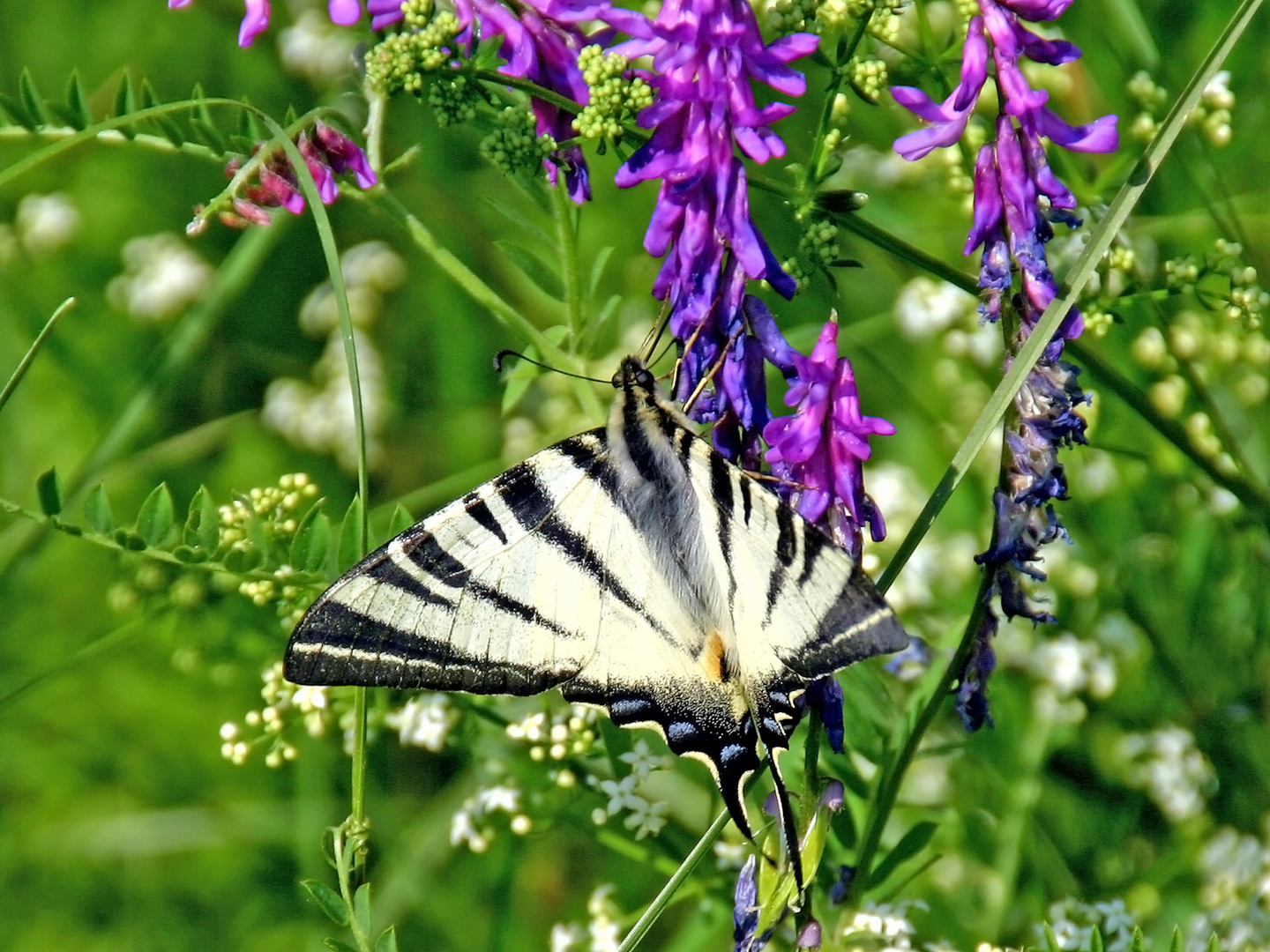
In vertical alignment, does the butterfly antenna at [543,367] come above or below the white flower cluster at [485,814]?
above

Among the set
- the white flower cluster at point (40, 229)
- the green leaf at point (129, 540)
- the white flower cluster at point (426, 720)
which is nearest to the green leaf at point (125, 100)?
the green leaf at point (129, 540)

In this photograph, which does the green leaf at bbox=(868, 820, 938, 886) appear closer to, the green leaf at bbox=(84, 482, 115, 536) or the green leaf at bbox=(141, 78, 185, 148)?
the green leaf at bbox=(84, 482, 115, 536)

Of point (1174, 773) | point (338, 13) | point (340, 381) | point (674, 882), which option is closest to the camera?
point (674, 882)

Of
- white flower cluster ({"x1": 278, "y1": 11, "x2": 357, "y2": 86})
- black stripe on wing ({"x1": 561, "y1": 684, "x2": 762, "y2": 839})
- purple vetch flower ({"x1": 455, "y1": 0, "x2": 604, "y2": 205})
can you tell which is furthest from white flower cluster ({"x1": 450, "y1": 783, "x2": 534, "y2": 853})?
white flower cluster ({"x1": 278, "y1": 11, "x2": 357, "y2": 86})

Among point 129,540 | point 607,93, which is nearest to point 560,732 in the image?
point 129,540

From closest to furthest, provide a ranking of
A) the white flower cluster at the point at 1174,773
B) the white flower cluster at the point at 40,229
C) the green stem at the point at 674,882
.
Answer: the green stem at the point at 674,882 → the white flower cluster at the point at 1174,773 → the white flower cluster at the point at 40,229

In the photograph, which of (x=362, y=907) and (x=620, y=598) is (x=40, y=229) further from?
(x=362, y=907)

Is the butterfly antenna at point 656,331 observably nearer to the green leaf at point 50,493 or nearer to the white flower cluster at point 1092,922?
the green leaf at point 50,493
